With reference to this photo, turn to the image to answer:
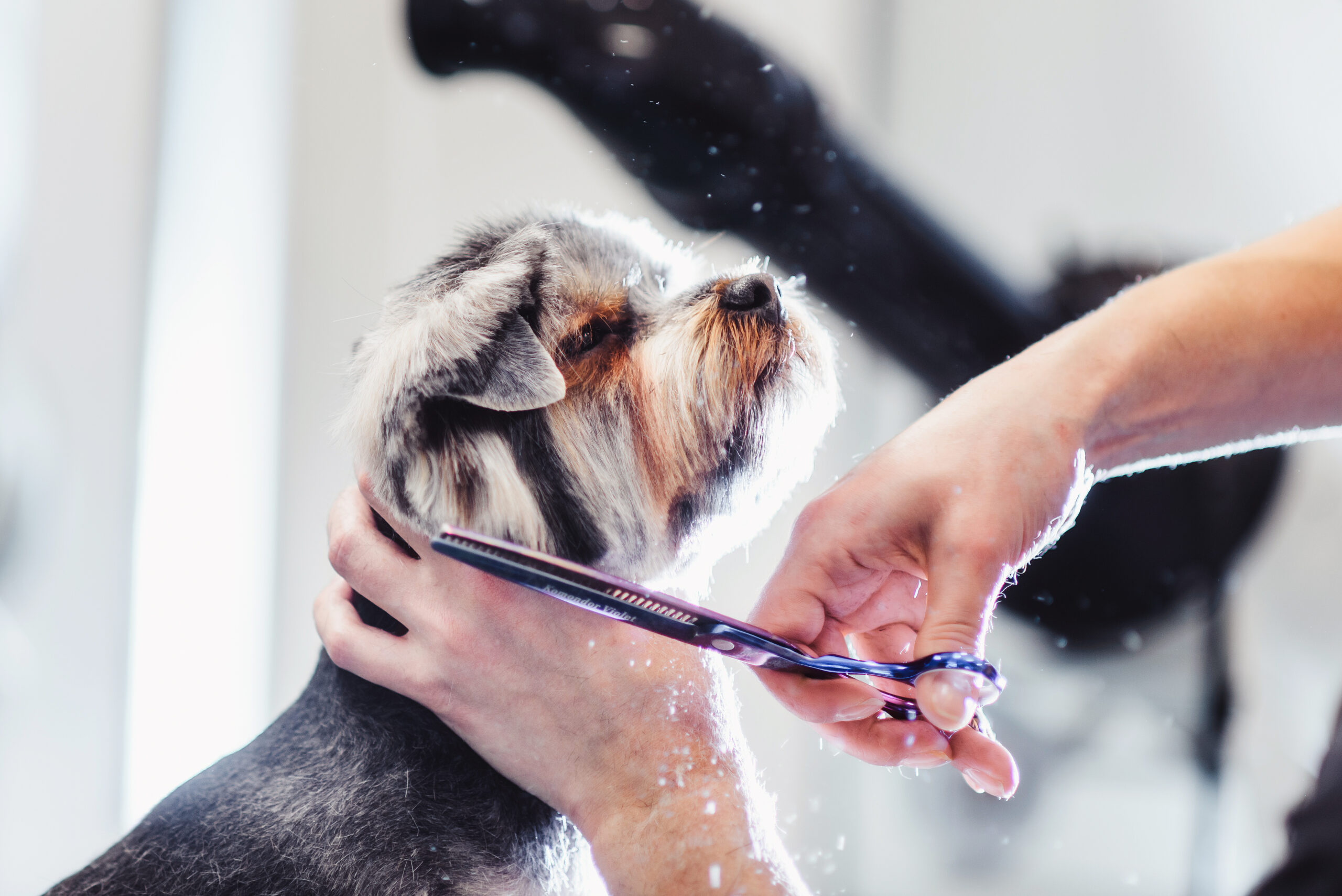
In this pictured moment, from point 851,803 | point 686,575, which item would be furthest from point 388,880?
point 851,803

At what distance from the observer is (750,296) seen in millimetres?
991

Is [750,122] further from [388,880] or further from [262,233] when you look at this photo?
[388,880]

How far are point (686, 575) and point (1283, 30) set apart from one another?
1207 millimetres

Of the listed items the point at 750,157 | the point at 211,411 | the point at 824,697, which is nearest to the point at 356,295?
the point at 211,411

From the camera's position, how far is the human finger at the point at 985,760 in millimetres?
719

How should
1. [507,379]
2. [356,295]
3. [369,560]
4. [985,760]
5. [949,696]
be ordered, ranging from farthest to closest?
[356,295] < [369,560] < [507,379] < [985,760] < [949,696]

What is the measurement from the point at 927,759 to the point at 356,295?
99cm

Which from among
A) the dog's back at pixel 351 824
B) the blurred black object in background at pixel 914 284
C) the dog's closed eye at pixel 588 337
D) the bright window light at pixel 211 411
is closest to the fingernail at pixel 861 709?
the dog's back at pixel 351 824

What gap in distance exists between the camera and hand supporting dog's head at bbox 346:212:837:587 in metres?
0.85

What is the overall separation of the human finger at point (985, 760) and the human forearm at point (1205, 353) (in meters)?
0.28

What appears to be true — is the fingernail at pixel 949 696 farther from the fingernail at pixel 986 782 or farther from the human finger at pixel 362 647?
the human finger at pixel 362 647

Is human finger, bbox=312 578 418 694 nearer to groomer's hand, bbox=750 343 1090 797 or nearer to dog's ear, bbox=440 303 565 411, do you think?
dog's ear, bbox=440 303 565 411

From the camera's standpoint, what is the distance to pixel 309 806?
908 millimetres

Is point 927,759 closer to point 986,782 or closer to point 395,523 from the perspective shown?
point 986,782
